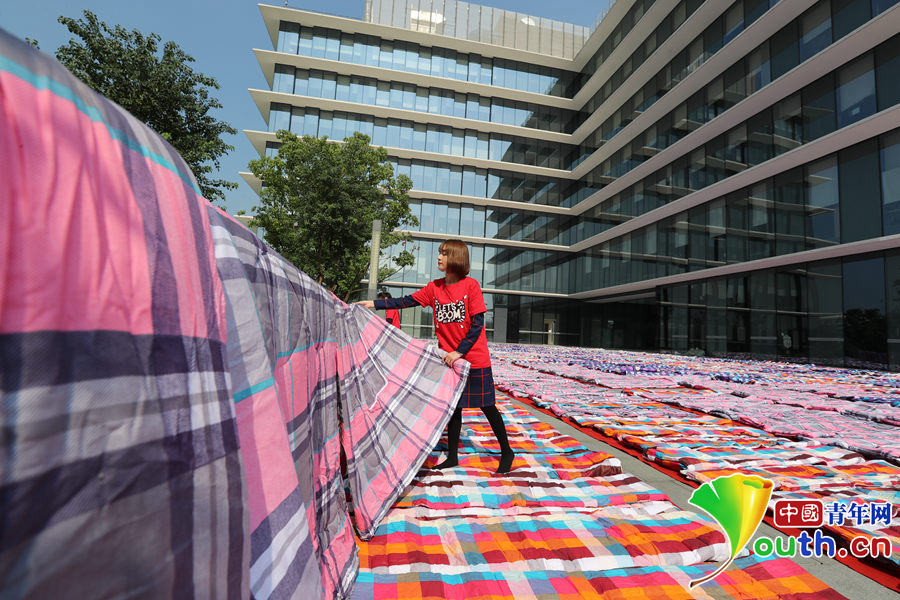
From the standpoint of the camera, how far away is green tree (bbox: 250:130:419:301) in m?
15.8

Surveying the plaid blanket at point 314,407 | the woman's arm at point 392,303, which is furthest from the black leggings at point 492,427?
the woman's arm at point 392,303

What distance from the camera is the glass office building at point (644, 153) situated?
11.8m

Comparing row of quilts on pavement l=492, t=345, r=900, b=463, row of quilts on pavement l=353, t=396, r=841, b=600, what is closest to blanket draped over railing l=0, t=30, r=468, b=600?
row of quilts on pavement l=353, t=396, r=841, b=600

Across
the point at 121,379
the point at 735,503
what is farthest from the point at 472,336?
the point at 121,379

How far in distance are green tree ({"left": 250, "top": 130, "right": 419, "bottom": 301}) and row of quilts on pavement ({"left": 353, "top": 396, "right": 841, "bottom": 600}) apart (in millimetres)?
14075

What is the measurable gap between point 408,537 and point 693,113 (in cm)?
2130

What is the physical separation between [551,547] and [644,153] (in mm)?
23269

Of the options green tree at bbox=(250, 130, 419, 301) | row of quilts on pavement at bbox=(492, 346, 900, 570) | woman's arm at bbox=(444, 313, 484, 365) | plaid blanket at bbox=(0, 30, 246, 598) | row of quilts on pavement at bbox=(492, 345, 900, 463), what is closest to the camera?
plaid blanket at bbox=(0, 30, 246, 598)

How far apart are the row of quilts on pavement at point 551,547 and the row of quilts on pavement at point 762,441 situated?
57cm

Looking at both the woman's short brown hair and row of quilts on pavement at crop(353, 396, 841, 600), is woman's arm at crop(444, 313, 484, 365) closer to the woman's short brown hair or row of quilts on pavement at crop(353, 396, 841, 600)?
the woman's short brown hair

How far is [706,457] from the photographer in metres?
2.85

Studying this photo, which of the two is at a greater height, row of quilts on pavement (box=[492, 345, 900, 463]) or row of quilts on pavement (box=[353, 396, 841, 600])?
row of quilts on pavement (box=[492, 345, 900, 463])
